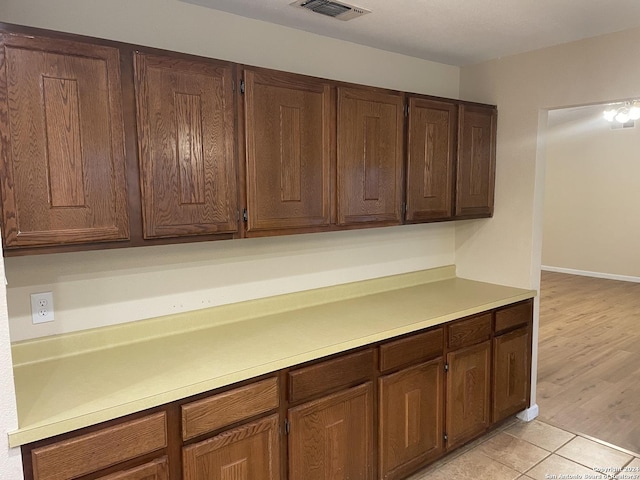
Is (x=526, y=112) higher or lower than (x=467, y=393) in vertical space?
higher

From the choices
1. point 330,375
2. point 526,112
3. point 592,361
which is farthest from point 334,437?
point 592,361

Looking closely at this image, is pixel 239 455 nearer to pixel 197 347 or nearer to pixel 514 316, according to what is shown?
pixel 197 347

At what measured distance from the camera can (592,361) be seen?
4191mm

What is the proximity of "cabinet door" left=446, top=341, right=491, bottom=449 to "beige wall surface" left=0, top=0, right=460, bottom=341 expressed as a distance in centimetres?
73

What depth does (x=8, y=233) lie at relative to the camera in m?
1.49

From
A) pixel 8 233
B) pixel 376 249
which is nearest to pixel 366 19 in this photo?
pixel 376 249

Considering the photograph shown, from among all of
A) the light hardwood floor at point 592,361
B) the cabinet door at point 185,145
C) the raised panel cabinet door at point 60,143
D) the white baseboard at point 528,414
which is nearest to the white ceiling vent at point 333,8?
the cabinet door at point 185,145

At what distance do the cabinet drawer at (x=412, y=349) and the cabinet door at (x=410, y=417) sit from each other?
48mm

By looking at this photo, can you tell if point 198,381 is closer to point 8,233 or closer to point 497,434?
point 8,233

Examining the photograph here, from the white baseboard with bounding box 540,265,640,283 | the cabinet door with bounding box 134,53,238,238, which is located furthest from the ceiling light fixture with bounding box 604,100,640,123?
the cabinet door with bounding box 134,53,238,238

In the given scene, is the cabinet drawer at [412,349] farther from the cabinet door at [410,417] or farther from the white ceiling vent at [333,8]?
the white ceiling vent at [333,8]

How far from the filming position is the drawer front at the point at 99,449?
1.41 meters

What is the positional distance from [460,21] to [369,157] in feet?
2.69

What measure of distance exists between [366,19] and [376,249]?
1338 millimetres
